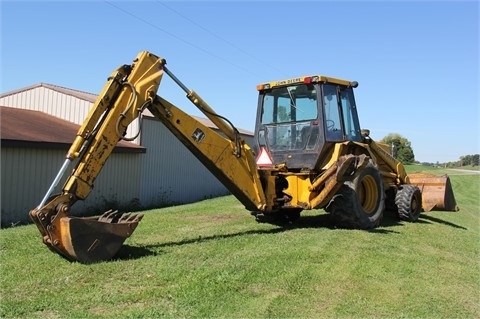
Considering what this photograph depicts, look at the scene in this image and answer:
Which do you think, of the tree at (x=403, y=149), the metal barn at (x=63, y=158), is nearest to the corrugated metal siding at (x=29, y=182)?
the metal barn at (x=63, y=158)

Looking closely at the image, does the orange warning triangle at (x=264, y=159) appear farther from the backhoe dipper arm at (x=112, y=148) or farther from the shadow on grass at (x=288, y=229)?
the backhoe dipper arm at (x=112, y=148)

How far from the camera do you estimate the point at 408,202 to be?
37.5 feet

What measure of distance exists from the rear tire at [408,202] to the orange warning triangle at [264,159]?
3472 mm

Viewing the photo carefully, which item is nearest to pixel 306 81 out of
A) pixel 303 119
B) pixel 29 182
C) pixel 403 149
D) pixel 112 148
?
pixel 303 119

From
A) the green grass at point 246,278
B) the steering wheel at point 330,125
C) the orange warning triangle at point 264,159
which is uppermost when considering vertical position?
the steering wheel at point 330,125

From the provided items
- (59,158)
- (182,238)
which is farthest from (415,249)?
(59,158)

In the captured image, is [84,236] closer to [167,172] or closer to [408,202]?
[408,202]

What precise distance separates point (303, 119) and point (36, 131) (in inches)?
322

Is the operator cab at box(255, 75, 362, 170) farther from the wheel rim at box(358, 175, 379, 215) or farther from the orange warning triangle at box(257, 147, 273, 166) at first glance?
the wheel rim at box(358, 175, 379, 215)

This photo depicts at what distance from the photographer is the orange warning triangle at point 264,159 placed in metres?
10.0

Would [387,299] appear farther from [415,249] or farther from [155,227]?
[155,227]

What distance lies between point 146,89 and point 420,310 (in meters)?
4.36

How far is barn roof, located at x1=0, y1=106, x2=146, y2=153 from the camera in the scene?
1256 centimetres

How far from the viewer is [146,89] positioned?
6.96 metres
